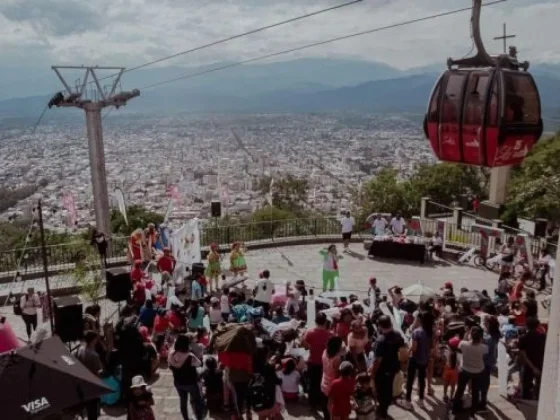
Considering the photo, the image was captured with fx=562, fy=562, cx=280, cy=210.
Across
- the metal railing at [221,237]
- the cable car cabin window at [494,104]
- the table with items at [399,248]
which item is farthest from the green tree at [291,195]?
the cable car cabin window at [494,104]

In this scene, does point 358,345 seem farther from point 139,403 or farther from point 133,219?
point 133,219

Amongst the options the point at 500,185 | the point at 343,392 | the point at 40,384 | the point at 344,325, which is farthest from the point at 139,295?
the point at 500,185

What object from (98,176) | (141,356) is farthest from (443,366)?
(98,176)

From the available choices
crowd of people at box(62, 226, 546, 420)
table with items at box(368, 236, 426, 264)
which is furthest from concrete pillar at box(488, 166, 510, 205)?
crowd of people at box(62, 226, 546, 420)

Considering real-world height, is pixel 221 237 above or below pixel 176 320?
below

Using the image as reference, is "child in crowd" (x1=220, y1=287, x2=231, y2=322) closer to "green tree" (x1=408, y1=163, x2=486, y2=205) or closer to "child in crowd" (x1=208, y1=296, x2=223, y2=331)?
"child in crowd" (x1=208, y1=296, x2=223, y2=331)

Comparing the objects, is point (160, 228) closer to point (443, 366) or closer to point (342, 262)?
point (342, 262)
